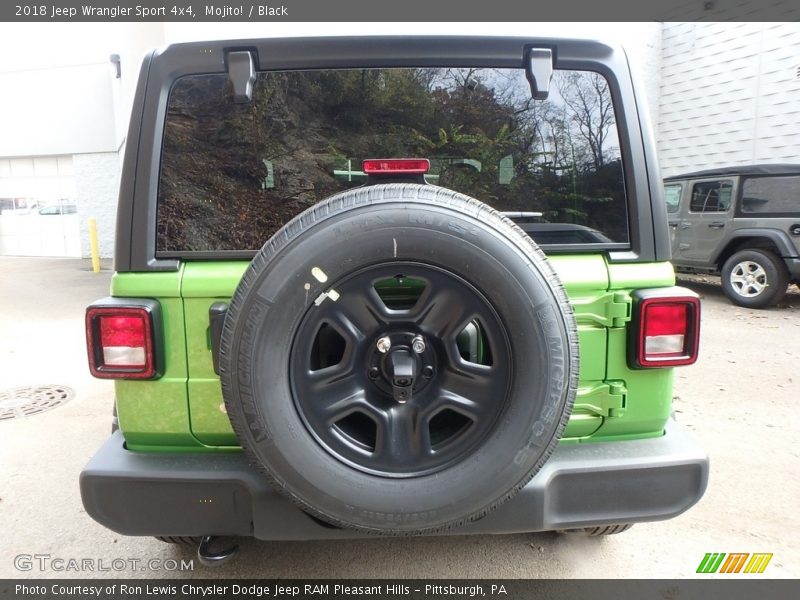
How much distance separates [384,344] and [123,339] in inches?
36.5

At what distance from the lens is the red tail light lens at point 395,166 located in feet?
5.92

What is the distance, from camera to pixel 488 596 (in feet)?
7.41

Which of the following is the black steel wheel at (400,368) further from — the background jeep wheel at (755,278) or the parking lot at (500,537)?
the background jeep wheel at (755,278)

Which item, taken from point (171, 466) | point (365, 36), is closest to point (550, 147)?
point (365, 36)

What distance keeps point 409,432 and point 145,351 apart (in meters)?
0.95

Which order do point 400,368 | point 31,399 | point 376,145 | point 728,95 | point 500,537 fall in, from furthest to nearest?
point 728,95 → point 31,399 → point 500,537 → point 376,145 → point 400,368

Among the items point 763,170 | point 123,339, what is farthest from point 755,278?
point 123,339

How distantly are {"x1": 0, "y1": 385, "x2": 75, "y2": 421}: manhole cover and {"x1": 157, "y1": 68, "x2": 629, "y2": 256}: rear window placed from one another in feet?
11.2

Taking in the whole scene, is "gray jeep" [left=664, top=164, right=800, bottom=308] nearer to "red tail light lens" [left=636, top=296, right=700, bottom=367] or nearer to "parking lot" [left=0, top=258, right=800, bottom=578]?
"parking lot" [left=0, top=258, right=800, bottom=578]

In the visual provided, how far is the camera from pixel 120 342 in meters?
1.84

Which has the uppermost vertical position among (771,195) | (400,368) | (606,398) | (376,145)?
(376,145)

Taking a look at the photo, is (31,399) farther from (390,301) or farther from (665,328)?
(665,328)

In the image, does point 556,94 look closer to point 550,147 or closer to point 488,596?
point 550,147

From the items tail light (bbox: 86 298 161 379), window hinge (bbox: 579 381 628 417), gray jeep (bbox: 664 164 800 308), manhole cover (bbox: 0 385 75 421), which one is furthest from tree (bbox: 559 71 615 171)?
gray jeep (bbox: 664 164 800 308)
